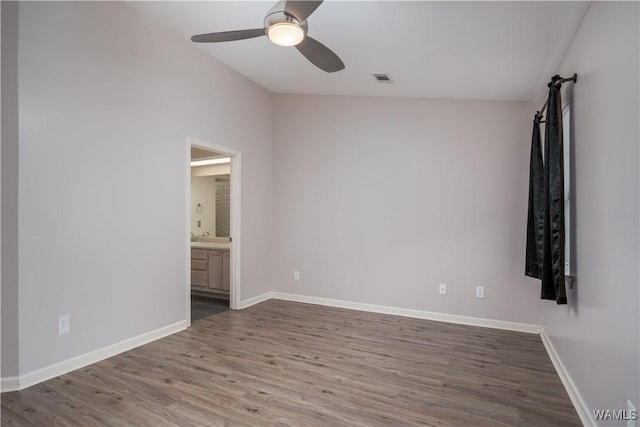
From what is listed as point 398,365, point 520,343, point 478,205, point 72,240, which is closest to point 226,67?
point 72,240

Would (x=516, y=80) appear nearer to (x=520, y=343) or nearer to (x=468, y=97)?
(x=468, y=97)

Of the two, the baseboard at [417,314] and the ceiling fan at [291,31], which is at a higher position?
the ceiling fan at [291,31]

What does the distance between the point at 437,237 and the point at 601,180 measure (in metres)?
2.30

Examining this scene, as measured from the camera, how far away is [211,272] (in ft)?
16.4

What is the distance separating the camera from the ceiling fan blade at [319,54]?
2.38 meters

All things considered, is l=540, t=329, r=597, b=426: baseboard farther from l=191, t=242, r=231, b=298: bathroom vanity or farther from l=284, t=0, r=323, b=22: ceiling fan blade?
l=191, t=242, r=231, b=298: bathroom vanity

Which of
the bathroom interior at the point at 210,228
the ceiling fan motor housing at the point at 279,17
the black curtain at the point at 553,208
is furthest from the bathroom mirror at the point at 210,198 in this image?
the black curtain at the point at 553,208

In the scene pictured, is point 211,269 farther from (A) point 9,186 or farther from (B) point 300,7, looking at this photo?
(B) point 300,7

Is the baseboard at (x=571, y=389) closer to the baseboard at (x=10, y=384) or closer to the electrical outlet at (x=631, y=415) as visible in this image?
the electrical outlet at (x=631, y=415)

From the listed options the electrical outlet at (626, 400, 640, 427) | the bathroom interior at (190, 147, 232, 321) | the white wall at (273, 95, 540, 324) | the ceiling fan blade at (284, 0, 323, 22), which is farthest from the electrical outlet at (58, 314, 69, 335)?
the electrical outlet at (626, 400, 640, 427)

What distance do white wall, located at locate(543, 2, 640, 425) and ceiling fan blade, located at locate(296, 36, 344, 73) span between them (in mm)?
1521

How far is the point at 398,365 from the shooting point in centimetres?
289

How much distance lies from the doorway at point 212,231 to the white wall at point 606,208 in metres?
3.36

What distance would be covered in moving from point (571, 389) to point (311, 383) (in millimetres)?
1743
